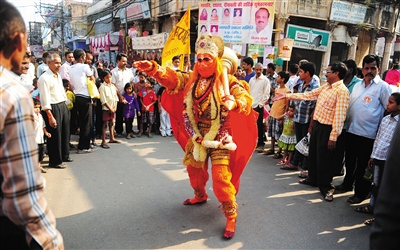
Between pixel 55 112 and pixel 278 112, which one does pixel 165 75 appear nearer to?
pixel 55 112

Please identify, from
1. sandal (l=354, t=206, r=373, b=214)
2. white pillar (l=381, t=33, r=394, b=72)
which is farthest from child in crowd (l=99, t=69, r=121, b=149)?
white pillar (l=381, t=33, r=394, b=72)

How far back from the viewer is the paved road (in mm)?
2893

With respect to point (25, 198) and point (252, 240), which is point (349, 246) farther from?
point (25, 198)

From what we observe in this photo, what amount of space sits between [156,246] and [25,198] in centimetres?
177

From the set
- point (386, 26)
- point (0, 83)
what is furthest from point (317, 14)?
point (0, 83)

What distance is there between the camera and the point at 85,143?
18.9ft

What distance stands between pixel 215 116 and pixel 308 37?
13.8 metres

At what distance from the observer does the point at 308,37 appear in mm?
14984

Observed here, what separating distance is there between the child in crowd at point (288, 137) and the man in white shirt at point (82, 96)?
3.78 meters

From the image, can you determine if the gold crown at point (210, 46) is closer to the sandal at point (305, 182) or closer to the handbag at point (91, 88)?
the sandal at point (305, 182)

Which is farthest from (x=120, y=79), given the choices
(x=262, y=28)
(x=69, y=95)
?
(x=262, y=28)

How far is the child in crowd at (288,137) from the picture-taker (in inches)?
211

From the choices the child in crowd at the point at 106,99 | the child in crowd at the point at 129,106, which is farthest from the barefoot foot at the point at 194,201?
the child in crowd at the point at 129,106

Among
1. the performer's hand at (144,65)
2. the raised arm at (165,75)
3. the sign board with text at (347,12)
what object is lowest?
the raised arm at (165,75)
